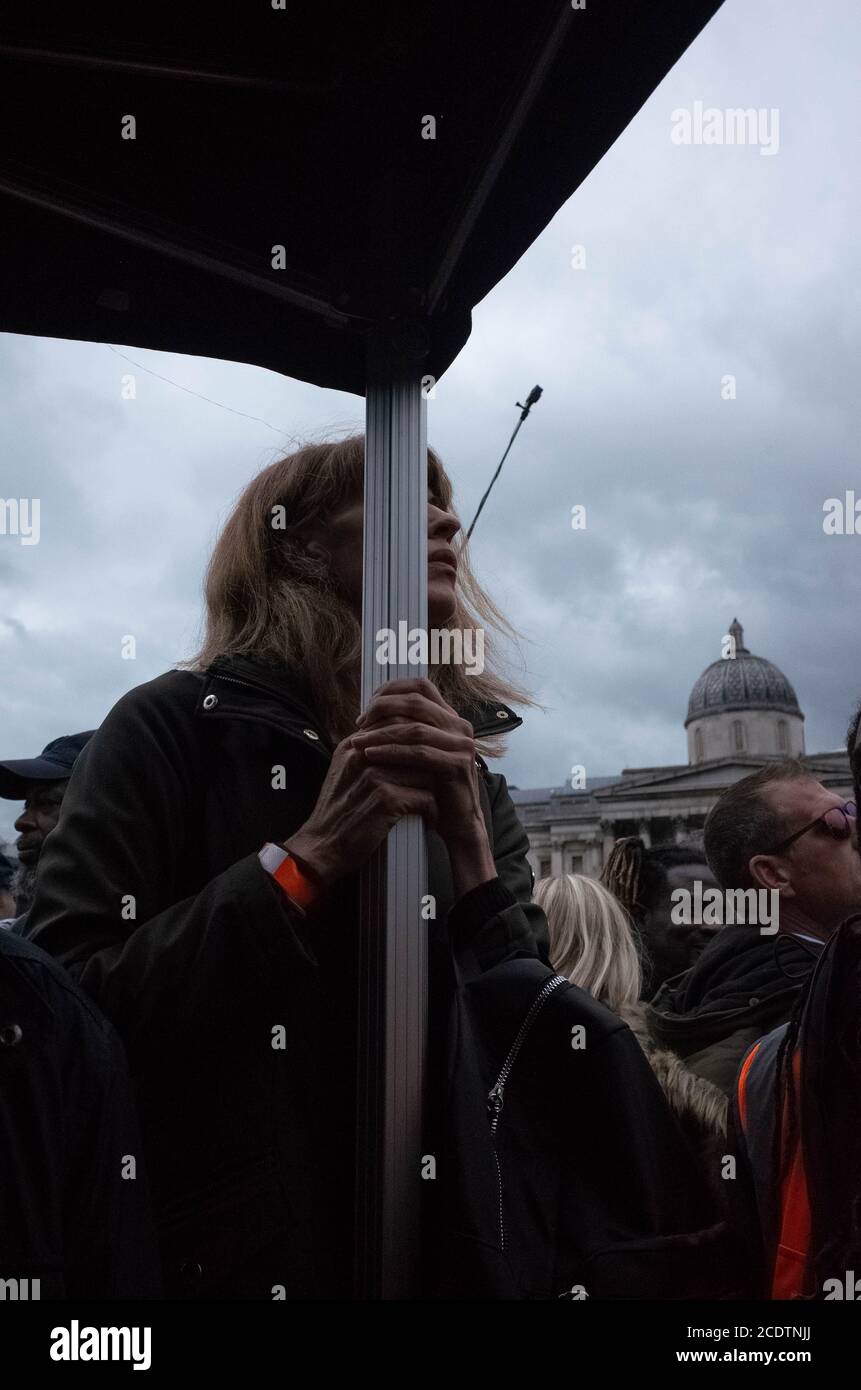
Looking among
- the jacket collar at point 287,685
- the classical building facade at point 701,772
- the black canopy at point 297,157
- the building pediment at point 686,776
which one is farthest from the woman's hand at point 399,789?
the black canopy at point 297,157

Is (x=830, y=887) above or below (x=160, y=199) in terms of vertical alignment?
below

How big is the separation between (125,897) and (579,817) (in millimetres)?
758

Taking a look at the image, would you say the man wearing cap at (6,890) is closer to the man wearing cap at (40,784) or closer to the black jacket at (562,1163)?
the man wearing cap at (40,784)

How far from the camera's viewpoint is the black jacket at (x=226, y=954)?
1462mm

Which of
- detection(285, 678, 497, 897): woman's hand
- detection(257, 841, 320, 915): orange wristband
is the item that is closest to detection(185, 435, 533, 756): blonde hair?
detection(285, 678, 497, 897): woman's hand

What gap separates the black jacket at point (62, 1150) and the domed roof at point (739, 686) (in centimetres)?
95

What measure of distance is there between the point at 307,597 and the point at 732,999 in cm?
85

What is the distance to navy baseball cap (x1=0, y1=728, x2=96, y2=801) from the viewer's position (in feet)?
5.92

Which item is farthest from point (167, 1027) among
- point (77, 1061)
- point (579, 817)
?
point (579, 817)

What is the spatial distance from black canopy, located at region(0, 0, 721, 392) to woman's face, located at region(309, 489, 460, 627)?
21cm

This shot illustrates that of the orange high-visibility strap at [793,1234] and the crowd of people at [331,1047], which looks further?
the orange high-visibility strap at [793,1234]

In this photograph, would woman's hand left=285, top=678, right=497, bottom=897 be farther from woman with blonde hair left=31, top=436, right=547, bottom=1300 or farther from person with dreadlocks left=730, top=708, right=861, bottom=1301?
person with dreadlocks left=730, top=708, right=861, bottom=1301

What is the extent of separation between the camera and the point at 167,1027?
1481 mm
